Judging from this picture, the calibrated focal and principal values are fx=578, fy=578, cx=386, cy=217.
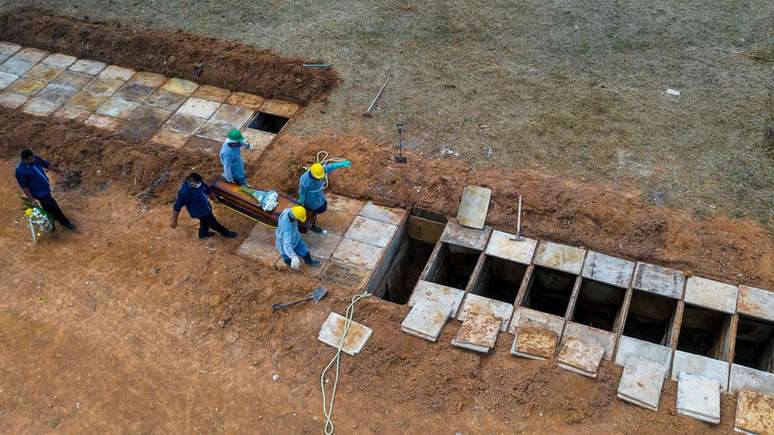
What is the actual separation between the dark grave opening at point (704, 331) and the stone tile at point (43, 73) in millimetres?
12155

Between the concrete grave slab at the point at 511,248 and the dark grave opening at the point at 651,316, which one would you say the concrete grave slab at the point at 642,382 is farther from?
→ the concrete grave slab at the point at 511,248

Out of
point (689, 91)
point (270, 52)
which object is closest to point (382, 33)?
point (270, 52)

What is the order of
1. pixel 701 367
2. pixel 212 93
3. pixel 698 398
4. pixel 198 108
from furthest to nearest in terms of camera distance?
pixel 212 93 < pixel 198 108 < pixel 701 367 < pixel 698 398

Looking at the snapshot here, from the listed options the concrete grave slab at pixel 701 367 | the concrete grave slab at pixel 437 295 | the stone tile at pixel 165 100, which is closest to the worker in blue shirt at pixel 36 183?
the stone tile at pixel 165 100

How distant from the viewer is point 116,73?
11758 mm

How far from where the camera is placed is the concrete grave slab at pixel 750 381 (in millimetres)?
6414

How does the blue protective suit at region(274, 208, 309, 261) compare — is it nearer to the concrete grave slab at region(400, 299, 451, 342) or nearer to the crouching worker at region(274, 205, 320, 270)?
the crouching worker at region(274, 205, 320, 270)

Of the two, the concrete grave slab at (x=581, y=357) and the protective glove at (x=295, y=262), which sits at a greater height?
the protective glove at (x=295, y=262)

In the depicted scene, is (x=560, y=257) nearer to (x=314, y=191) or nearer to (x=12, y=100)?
(x=314, y=191)

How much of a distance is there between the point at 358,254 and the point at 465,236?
5.05ft

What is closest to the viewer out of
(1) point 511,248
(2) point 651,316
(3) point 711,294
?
(3) point 711,294

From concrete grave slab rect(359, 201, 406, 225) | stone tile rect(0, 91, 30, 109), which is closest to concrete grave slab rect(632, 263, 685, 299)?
concrete grave slab rect(359, 201, 406, 225)

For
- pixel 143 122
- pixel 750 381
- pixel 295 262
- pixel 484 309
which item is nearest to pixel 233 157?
pixel 295 262

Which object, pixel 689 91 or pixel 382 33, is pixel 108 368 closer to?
pixel 382 33
